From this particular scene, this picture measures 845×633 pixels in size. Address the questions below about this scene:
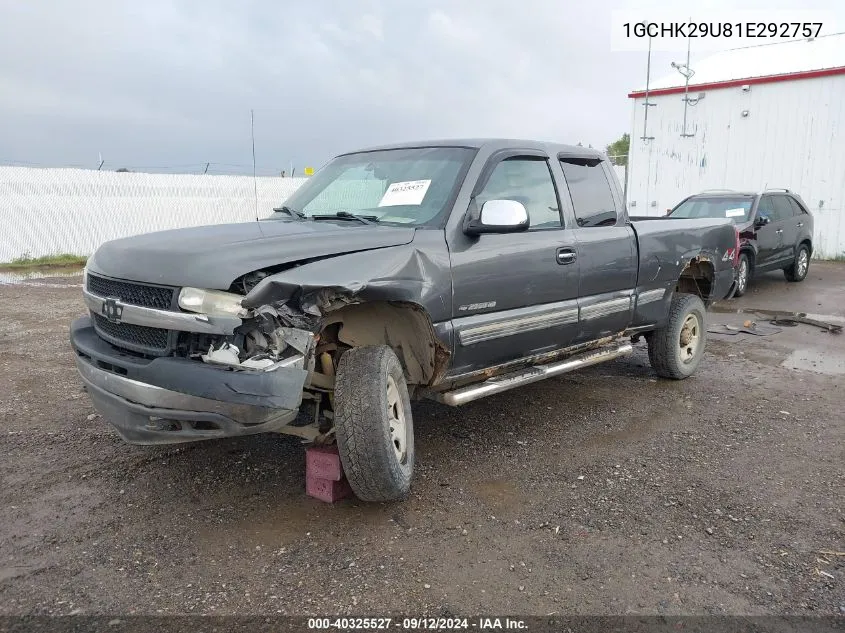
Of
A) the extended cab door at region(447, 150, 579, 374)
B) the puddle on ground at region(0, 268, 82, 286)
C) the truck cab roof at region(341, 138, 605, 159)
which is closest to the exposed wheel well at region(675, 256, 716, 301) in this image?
the truck cab roof at region(341, 138, 605, 159)

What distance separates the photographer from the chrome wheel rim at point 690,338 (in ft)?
19.9

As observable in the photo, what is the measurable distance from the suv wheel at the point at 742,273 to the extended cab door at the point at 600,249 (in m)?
6.36

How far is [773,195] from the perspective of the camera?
38.4ft

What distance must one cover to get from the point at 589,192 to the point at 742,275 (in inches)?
274

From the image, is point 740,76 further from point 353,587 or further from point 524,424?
point 353,587

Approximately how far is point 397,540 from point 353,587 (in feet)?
1.41

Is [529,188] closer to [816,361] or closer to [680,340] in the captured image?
[680,340]

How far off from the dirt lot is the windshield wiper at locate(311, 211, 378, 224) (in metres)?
1.50

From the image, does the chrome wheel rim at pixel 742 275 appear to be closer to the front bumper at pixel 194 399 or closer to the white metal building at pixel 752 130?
the white metal building at pixel 752 130

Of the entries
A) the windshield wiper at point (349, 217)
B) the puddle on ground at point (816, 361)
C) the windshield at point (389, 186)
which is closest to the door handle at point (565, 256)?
the windshield at point (389, 186)

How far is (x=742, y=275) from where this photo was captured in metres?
10.7

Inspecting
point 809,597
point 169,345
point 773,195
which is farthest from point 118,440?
point 773,195

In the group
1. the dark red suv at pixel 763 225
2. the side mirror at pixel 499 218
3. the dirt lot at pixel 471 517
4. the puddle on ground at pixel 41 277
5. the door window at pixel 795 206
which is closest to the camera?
the dirt lot at pixel 471 517

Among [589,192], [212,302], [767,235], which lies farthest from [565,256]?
[767,235]
